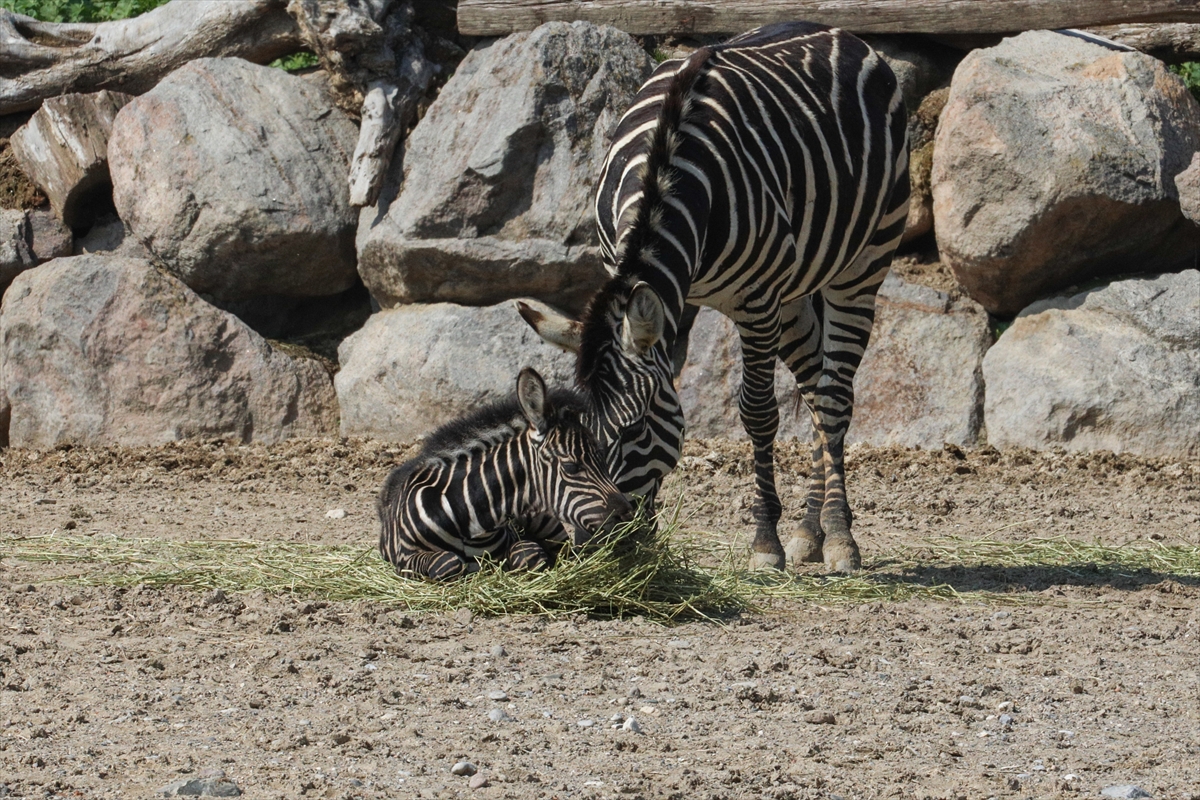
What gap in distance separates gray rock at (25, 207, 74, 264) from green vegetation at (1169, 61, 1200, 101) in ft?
26.0

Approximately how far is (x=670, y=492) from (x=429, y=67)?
4.04 meters

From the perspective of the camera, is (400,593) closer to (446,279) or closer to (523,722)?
(523,722)

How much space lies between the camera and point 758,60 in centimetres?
646

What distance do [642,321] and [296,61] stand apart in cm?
717

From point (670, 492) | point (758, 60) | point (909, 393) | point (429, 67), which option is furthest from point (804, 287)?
point (429, 67)

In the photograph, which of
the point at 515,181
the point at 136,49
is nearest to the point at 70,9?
the point at 136,49

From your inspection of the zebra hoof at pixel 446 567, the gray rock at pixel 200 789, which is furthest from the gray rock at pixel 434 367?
the gray rock at pixel 200 789

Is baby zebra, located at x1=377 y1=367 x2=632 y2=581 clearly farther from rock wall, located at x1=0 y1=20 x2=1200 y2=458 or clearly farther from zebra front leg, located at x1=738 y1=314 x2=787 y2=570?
rock wall, located at x1=0 y1=20 x2=1200 y2=458

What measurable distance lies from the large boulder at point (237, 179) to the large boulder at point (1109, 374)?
4698 millimetres

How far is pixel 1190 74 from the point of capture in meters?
9.51

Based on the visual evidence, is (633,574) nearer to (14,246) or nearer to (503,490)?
(503,490)

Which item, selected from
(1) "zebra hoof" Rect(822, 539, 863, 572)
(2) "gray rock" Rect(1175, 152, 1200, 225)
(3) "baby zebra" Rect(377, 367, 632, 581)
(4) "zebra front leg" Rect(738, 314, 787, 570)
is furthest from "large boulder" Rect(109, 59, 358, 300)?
(2) "gray rock" Rect(1175, 152, 1200, 225)

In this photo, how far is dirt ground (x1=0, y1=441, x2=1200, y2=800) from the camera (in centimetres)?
350

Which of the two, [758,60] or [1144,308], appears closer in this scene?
[758,60]
